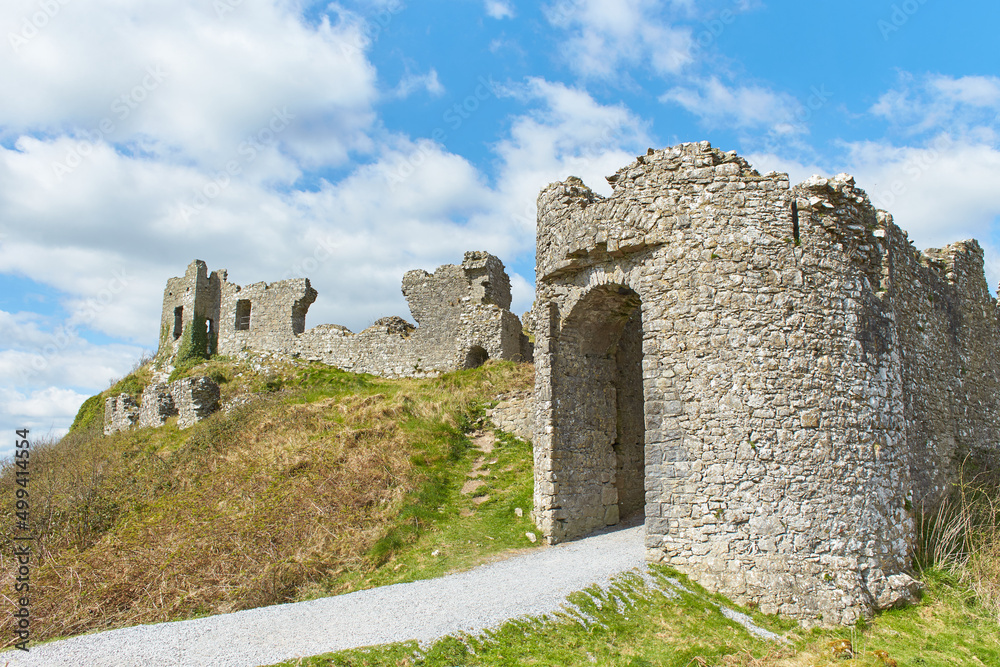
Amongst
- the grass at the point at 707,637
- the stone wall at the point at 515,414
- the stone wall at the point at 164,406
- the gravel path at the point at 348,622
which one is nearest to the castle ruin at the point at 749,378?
the grass at the point at 707,637

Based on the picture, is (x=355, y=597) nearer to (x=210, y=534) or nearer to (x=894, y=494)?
(x=210, y=534)

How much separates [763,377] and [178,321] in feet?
100

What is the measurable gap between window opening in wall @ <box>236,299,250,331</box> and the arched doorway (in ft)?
72.1

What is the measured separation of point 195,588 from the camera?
8477 mm

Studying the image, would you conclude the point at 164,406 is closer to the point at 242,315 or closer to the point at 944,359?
the point at 242,315

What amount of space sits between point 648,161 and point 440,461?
25.8 ft

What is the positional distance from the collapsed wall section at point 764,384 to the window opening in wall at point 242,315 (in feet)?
77.8

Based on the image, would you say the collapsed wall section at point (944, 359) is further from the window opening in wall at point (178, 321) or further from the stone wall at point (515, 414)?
the window opening in wall at point (178, 321)

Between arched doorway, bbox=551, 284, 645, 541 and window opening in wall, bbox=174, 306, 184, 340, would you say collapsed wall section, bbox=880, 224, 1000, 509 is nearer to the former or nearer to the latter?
arched doorway, bbox=551, 284, 645, 541

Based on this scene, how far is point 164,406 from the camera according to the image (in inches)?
910

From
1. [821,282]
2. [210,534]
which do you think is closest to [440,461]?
[210,534]

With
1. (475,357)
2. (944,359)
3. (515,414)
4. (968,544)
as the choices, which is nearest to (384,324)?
(475,357)

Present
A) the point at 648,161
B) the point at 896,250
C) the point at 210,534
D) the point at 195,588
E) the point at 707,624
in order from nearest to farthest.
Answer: the point at 707,624 → the point at 195,588 → the point at 648,161 → the point at 210,534 → the point at 896,250

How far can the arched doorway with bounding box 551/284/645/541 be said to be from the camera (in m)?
10.9
